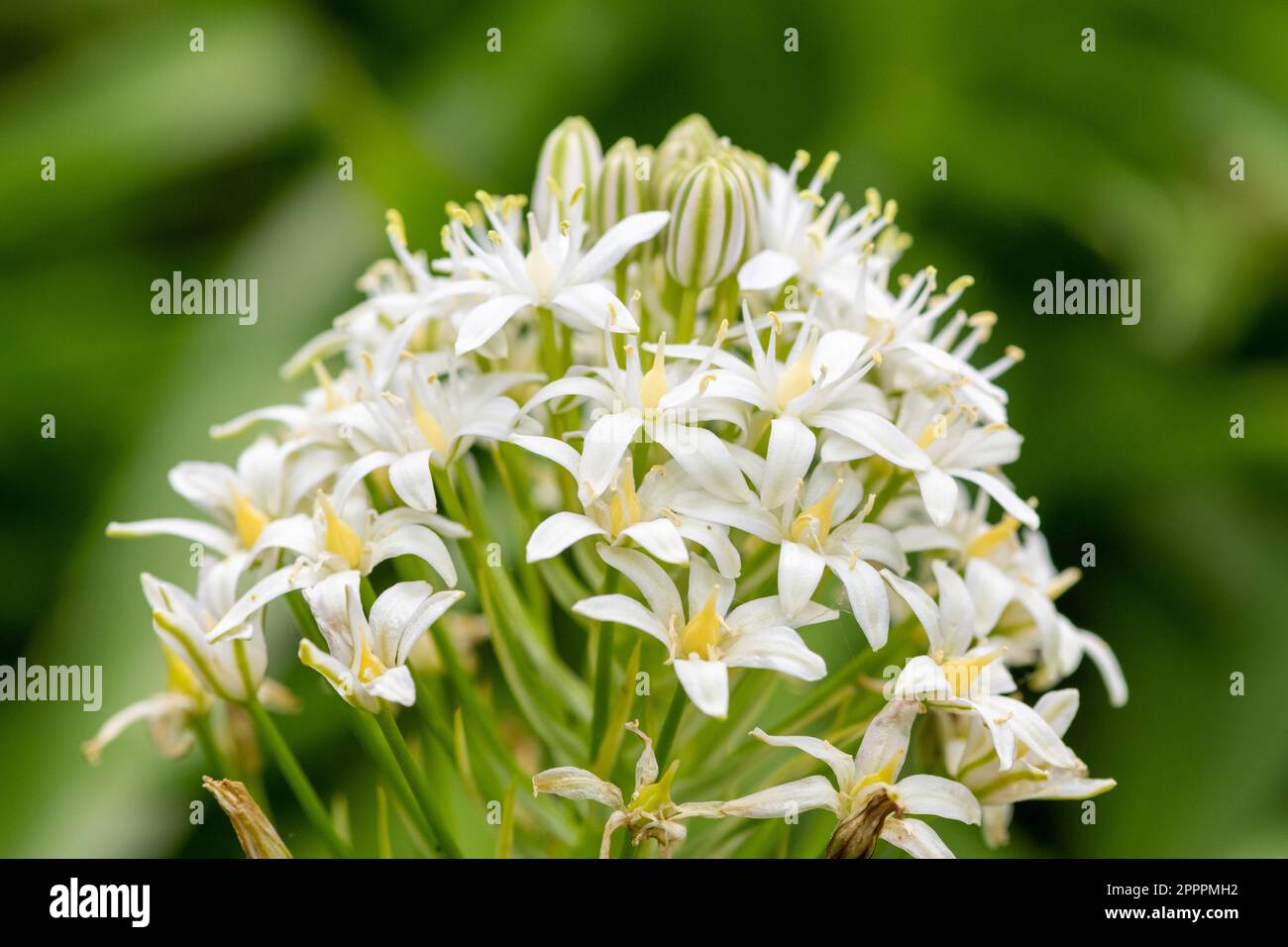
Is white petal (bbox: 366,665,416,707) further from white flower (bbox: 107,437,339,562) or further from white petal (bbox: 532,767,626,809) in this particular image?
white flower (bbox: 107,437,339,562)

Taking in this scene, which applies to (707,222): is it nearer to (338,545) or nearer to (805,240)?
(805,240)

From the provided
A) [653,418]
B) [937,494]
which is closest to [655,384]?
[653,418]

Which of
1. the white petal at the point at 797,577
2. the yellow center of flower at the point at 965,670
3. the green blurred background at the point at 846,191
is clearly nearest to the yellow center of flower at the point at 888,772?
the yellow center of flower at the point at 965,670

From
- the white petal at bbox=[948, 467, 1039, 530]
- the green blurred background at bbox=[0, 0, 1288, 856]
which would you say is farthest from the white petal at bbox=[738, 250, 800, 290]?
the green blurred background at bbox=[0, 0, 1288, 856]

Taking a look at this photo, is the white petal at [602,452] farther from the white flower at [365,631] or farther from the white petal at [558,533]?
the white flower at [365,631]

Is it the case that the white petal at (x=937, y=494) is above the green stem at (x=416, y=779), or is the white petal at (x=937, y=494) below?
above

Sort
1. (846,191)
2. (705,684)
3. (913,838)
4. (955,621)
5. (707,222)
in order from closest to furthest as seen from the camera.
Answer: (705,684) < (913,838) < (955,621) < (707,222) < (846,191)
